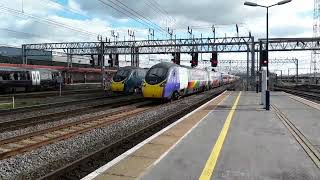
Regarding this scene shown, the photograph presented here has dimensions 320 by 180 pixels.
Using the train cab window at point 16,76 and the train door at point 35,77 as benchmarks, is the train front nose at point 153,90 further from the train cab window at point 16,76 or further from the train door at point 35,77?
the train door at point 35,77

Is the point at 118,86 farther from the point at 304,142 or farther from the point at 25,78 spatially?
the point at 304,142

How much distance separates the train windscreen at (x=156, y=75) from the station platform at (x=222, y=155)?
12.5 meters

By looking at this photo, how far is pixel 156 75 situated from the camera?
27.3m

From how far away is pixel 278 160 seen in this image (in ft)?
28.8

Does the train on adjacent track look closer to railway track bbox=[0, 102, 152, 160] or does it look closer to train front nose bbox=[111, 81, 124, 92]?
train front nose bbox=[111, 81, 124, 92]

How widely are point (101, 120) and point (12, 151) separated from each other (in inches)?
294

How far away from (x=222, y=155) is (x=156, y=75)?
18341 millimetres

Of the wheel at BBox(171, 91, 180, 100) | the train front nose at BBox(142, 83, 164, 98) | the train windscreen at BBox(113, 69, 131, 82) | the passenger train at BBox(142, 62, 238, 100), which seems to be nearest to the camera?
the train front nose at BBox(142, 83, 164, 98)

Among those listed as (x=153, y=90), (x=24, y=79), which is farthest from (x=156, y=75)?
(x=24, y=79)

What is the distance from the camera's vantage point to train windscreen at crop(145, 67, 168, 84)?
26984mm

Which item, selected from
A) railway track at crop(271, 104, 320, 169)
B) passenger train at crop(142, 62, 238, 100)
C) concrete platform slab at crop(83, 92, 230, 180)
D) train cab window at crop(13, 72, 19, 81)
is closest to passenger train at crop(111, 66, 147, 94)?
passenger train at crop(142, 62, 238, 100)

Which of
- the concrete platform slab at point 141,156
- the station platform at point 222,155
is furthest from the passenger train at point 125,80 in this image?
the concrete platform slab at point 141,156

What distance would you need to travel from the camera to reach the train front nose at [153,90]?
2672 cm

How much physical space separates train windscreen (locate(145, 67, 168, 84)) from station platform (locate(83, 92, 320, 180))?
1251 centimetres
